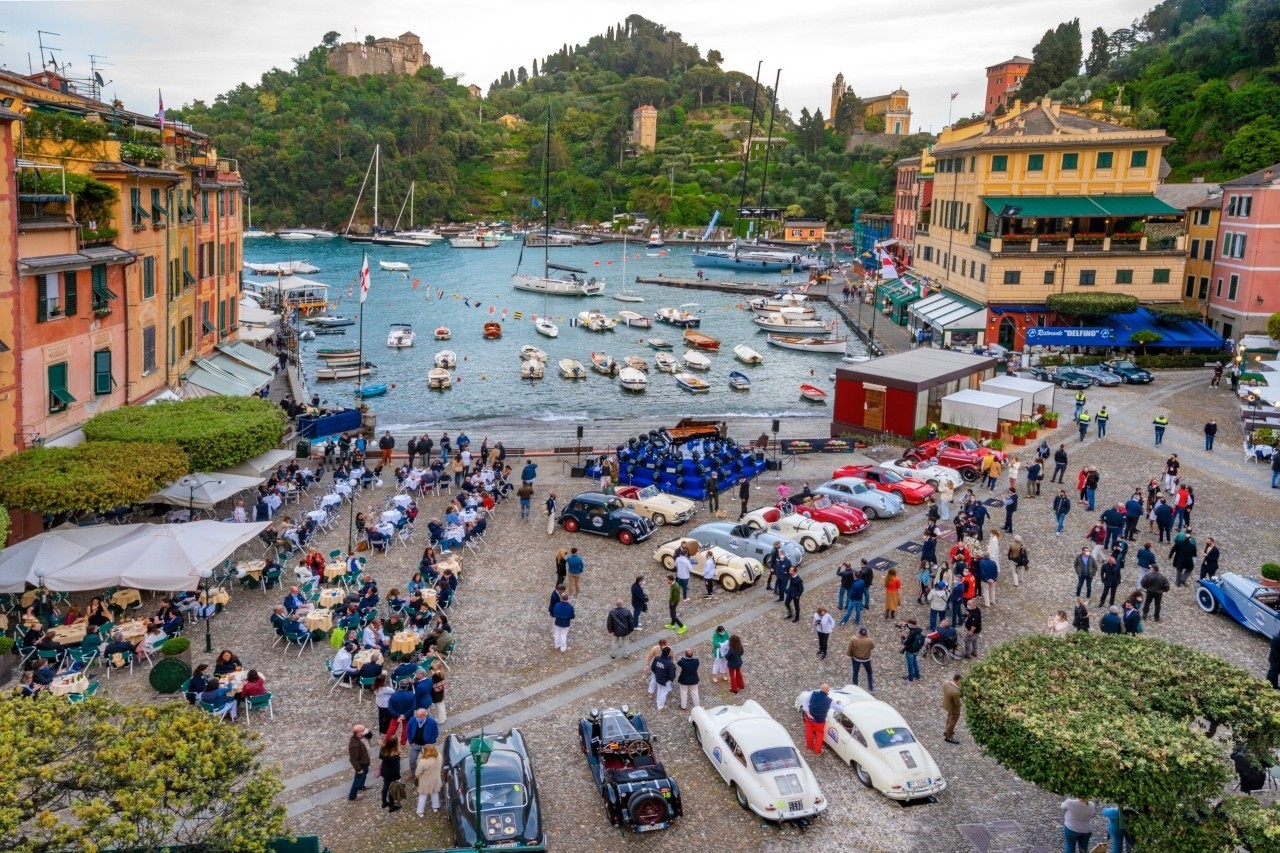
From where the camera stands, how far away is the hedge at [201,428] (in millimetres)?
26719

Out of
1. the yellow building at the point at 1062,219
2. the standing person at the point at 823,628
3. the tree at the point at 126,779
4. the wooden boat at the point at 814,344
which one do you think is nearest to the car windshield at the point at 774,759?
the standing person at the point at 823,628

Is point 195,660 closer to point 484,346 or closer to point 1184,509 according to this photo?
point 1184,509

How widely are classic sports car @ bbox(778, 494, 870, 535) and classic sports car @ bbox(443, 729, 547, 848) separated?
52.5 ft

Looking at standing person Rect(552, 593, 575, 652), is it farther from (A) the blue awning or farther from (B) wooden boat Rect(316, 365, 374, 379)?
(A) the blue awning

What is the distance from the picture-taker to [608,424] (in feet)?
163

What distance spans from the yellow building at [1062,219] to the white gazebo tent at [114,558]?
158 feet

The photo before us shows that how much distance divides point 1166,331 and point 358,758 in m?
54.6

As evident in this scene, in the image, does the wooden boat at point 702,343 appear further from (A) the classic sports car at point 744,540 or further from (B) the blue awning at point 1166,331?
(A) the classic sports car at point 744,540

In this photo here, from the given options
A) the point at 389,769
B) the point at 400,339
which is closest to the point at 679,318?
the point at 400,339

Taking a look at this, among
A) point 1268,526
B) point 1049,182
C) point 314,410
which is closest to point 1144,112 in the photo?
point 1049,182

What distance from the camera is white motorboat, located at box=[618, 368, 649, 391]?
62312 millimetres

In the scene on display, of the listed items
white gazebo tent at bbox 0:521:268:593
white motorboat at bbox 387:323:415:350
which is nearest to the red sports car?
white gazebo tent at bbox 0:521:268:593

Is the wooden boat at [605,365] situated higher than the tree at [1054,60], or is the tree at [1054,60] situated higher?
the tree at [1054,60]

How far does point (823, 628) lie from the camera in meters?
21.0
